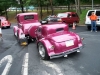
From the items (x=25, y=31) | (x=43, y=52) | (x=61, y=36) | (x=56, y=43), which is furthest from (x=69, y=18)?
(x=56, y=43)

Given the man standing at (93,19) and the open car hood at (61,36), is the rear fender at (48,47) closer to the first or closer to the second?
the open car hood at (61,36)

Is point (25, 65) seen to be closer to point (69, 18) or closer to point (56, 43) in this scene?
point (56, 43)

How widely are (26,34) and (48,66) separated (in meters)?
5.18

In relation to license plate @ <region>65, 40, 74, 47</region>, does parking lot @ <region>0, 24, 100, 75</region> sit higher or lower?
lower

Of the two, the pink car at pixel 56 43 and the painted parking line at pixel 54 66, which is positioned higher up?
the pink car at pixel 56 43

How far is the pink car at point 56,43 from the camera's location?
7242 millimetres

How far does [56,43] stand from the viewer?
725 centimetres

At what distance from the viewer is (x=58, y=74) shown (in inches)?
234

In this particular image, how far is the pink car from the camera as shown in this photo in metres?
7.24

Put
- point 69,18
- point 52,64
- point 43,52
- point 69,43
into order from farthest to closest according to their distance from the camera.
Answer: point 69,18, point 43,52, point 69,43, point 52,64

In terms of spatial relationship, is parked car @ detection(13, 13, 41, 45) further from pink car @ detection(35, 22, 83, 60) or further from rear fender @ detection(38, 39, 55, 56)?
rear fender @ detection(38, 39, 55, 56)

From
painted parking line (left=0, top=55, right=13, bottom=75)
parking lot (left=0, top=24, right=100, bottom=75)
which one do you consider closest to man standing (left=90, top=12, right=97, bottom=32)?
parking lot (left=0, top=24, right=100, bottom=75)

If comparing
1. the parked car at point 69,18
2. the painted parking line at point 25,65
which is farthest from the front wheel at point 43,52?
the parked car at point 69,18

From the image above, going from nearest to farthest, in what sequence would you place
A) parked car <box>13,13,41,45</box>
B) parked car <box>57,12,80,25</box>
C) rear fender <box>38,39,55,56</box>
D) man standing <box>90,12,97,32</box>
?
1. rear fender <box>38,39,55,56</box>
2. parked car <box>13,13,41,45</box>
3. man standing <box>90,12,97,32</box>
4. parked car <box>57,12,80,25</box>
